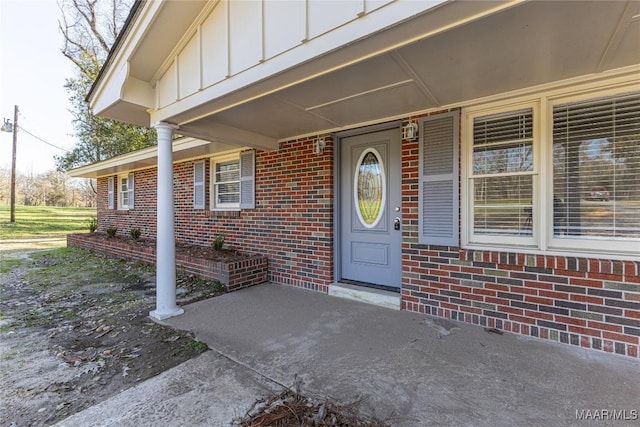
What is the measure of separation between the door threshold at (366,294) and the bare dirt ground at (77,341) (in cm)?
177

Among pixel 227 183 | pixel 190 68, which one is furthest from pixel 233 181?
pixel 190 68

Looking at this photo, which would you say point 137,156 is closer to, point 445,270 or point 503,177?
point 445,270

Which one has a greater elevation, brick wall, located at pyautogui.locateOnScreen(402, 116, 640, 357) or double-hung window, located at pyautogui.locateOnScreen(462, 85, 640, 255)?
double-hung window, located at pyautogui.locateOnScreen(462, 85, 640, 255)

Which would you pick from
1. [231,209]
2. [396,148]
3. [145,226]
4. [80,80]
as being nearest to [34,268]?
[145,226]

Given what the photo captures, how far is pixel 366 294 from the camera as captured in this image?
3758 mm

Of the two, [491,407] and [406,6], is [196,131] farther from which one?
[491,407]

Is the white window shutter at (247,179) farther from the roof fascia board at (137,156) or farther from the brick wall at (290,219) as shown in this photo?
the roof fascia board at (137,156)

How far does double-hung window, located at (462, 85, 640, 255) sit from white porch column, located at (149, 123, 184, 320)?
3381mm

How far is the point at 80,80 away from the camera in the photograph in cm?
1331

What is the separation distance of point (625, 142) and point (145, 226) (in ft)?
31.3

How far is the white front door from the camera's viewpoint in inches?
150

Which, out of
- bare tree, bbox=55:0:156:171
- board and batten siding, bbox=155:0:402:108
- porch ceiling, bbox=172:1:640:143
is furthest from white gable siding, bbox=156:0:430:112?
bare tree, bbox=55:0:156:171

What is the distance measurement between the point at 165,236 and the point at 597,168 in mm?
4432

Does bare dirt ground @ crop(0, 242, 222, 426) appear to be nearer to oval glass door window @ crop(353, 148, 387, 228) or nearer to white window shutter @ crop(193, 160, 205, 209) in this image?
white window shutter @ crop(193, 160, 205, 209)
